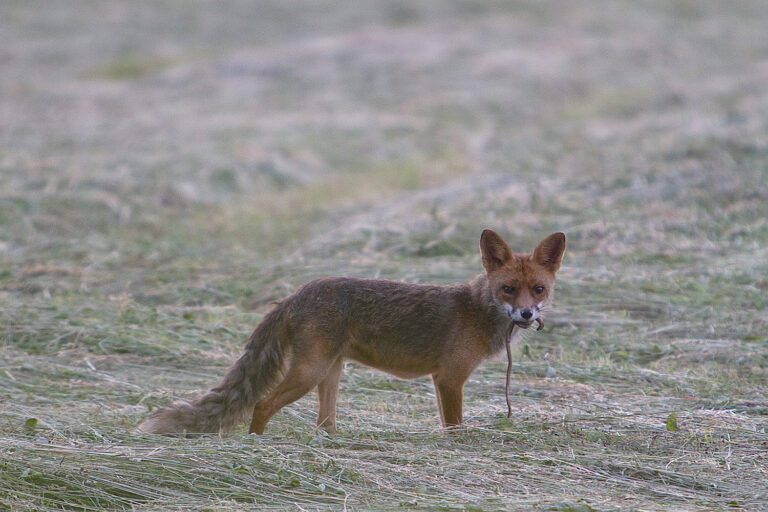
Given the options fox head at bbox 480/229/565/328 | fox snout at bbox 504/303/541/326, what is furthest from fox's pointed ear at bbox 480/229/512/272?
fox snout at bbox 504/303/541/326

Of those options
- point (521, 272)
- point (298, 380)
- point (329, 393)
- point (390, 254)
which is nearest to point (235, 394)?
point (298, 380)

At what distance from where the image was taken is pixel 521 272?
752cm

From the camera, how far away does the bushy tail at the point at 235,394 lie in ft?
23.3

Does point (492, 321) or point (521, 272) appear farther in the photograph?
point (492, 321)

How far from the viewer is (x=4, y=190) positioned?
17156 millimetres

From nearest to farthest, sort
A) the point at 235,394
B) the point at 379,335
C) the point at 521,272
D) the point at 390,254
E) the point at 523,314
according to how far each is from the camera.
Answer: the point at 523,314 < the point at 235,394 < the point at 521,272 < the point at 379,335 < the point at 390,254

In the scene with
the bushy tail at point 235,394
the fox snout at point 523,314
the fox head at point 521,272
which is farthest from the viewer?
the fox head at point 521,272

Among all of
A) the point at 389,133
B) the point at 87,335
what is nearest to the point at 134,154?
the point at 389,133

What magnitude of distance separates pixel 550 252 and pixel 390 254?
5.69 metres

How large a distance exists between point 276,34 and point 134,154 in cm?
2116

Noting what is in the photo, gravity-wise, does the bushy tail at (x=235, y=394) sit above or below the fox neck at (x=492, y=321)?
below

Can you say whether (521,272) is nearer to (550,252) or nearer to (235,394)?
(550,252)

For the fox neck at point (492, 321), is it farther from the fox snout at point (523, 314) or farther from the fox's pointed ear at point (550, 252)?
the fox's pointed ear at point (550, 252)

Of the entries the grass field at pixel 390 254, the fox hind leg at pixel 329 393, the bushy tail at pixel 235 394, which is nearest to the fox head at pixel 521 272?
the grass field at pixel 390 254
